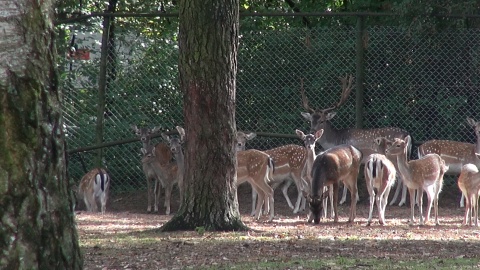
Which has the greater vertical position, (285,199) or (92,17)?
(92,17)

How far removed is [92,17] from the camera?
14797mm

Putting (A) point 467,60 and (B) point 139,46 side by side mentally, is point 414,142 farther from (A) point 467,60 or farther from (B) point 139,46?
(B) point 139,46

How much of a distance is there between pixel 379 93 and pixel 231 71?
559cm

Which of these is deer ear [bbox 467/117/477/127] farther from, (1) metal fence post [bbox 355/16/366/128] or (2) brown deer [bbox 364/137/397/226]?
(2) brown deer [bbox 364/137/397/226]

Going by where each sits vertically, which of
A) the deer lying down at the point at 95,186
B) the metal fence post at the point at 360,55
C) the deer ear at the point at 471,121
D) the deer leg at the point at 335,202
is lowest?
the deer leg at the point at 335,202

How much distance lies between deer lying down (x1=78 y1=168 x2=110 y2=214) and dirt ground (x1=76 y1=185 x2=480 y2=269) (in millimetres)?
2107

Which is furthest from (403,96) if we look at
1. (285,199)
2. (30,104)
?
(30,104)

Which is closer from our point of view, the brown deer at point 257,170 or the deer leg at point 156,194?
the brown deer at point 257,170

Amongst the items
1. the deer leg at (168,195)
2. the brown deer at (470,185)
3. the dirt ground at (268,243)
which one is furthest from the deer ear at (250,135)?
the brown deer at (470,185)

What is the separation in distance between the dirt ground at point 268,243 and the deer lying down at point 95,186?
82.9 inches

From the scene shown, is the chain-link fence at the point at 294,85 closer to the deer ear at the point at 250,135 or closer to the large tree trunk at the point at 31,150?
the deer ear at the point at 250,135

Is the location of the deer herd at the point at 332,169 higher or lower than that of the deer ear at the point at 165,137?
lower

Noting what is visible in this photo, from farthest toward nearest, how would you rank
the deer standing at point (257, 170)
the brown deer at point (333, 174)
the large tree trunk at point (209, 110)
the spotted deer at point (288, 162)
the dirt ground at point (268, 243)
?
the spotted deer at point (288, 162), the deer standing at point (257, 170), the brown deer at point (333, 174), the large tree trunk at point (209, 110), the dirt ground at point (268, 243)

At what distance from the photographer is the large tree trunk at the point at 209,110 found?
8.95 metres
